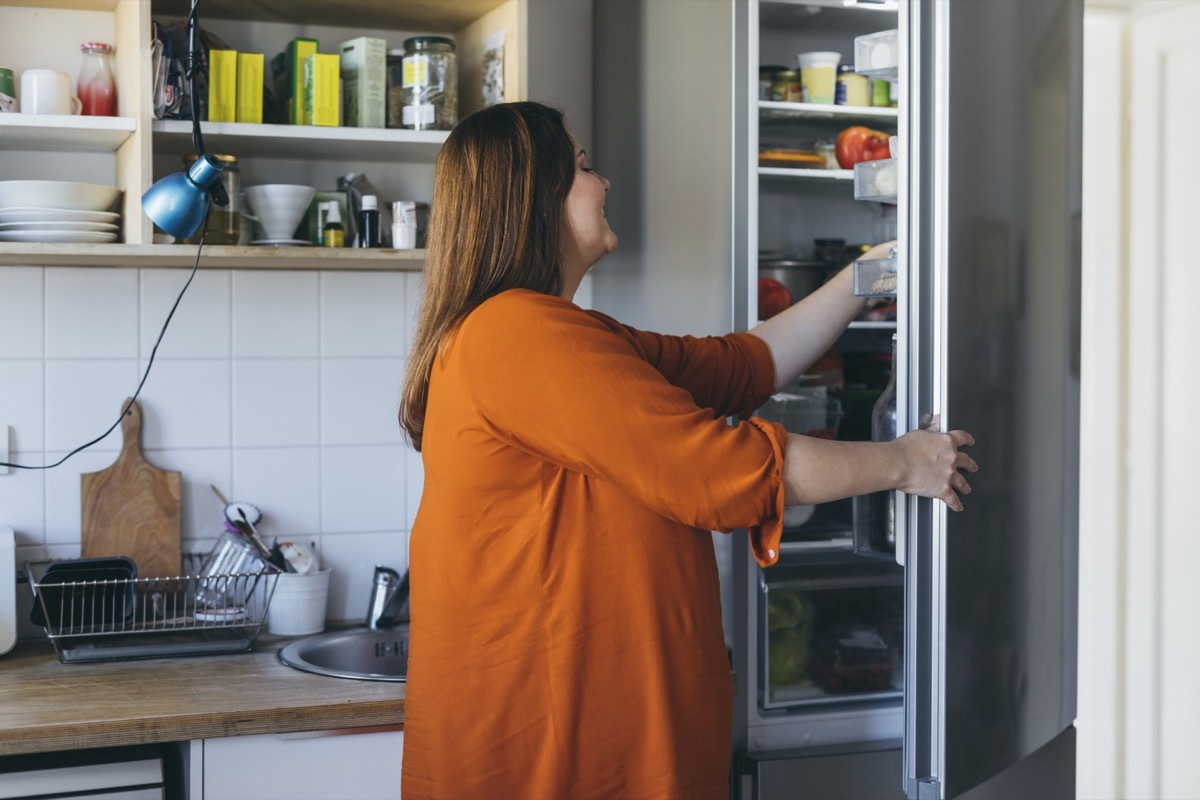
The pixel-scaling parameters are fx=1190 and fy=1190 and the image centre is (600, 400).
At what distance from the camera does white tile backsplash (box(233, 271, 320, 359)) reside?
2176 mm

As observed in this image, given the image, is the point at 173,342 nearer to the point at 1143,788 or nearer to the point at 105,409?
the point at 105,409

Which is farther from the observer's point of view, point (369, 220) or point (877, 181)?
point (369, 220)

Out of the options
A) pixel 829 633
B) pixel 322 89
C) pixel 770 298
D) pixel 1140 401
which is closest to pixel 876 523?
pixel 829 633

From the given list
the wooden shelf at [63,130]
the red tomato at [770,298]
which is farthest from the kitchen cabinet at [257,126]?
the red tomato at [770,298]

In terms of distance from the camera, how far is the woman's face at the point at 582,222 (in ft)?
4.62

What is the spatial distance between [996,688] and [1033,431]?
271 mm

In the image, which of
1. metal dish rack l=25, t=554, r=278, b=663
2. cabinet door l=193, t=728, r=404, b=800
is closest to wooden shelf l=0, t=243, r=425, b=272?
metal dish rack l=25, t=554, r=278, b=663

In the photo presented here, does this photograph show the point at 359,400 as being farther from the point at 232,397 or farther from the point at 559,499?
the point at 559,499

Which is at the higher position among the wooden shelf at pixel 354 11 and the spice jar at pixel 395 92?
the wooden shelf at pixel 354 11

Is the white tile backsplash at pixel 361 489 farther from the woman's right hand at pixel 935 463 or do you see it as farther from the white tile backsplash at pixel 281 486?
the woman's right hand at pixel 935 463

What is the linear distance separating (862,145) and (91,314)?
1.40 metres

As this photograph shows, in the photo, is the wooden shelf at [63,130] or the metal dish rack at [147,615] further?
the metal dish rack at [147,615]

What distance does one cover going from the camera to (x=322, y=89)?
198 cm

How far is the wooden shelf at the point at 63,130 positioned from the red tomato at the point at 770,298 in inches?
42.1
